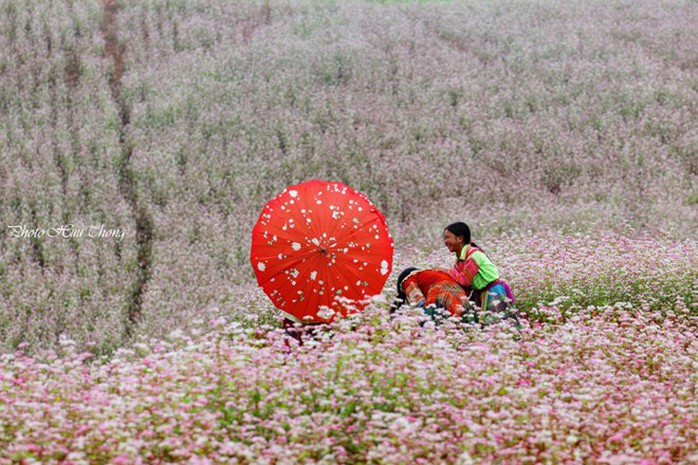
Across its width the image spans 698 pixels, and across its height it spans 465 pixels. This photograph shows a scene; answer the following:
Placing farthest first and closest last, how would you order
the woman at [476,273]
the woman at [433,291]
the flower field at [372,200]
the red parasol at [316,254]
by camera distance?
1. the woman at [476,273]
2. the woman at [433,291]
3. the red parasol at [316,254]
4. the flower field at [372,200]

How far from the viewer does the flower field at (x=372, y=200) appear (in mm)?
4637

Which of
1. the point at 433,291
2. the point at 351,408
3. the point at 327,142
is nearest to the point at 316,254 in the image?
the point at 433,291

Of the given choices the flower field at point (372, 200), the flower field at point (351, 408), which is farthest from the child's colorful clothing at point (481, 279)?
the flower field at point (351, 408)

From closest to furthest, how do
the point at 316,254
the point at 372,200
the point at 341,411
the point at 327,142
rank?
the point at 341,411, the point at 316,254, the point at 372,200, the point at 327,142

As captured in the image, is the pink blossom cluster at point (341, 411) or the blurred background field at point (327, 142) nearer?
the pink blossom cluster at point (341, 411)

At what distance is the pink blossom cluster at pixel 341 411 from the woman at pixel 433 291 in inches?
72.3

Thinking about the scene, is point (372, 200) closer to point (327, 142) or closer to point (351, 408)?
point (327, 142)

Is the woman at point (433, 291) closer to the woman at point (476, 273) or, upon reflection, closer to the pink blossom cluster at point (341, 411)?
the woman at point (476, 273)

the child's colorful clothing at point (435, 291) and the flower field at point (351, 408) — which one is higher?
the flower field at point (351, 408)

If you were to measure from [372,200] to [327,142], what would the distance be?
185 cm

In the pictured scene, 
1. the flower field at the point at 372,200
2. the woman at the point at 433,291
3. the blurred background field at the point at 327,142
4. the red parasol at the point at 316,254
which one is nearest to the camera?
the flower field at the point at 372,200

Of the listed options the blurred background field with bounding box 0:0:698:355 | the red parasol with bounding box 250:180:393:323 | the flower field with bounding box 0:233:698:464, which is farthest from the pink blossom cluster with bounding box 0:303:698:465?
the blurred background field with bounding box 0:0:698:355

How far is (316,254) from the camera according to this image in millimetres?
7445

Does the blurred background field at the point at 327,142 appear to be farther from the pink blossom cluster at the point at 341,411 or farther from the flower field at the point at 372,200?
the pink blossom cluster at the point at 341,411
